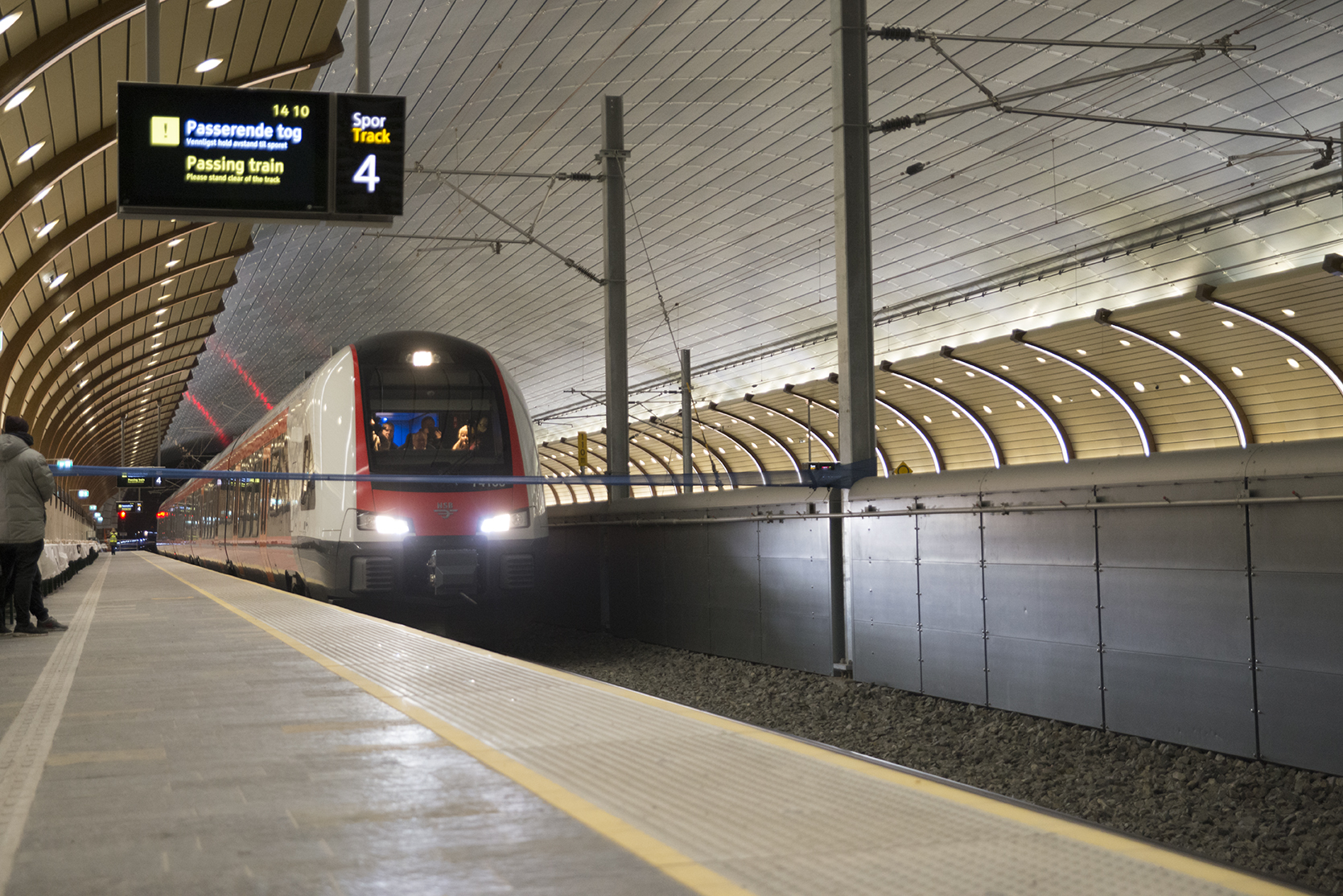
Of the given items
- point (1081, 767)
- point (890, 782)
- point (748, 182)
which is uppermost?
point (748, 182)

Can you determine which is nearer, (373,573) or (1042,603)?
(1042,603)

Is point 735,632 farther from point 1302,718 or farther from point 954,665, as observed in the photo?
point 1302,718

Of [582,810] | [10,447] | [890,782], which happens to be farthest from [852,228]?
[582,810]

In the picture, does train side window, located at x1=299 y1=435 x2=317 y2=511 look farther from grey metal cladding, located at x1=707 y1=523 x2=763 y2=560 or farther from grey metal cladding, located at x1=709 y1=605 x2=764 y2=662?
grey metal cladding, located at x1=709 y1=605 x2=764 y2=662

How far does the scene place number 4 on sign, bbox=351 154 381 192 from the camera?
449 inches

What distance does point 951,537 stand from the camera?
→ 32.4 feet

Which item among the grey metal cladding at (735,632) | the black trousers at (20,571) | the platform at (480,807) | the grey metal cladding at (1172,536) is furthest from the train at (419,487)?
the grey metal cladding at (1172,536)

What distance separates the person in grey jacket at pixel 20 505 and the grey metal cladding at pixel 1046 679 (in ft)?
24.7

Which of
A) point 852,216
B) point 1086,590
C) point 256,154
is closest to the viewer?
point 1086,590

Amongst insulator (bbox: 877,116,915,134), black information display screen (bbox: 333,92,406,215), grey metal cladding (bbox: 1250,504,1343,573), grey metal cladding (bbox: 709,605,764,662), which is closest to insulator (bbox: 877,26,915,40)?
insulator (bbox: 877,116,915,134)

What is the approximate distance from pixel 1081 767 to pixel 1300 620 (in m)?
1.89

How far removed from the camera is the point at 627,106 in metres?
25.5

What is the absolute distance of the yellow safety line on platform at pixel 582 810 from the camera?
275cm

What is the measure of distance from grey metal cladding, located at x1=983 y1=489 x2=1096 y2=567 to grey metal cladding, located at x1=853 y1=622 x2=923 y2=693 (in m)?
1.35
